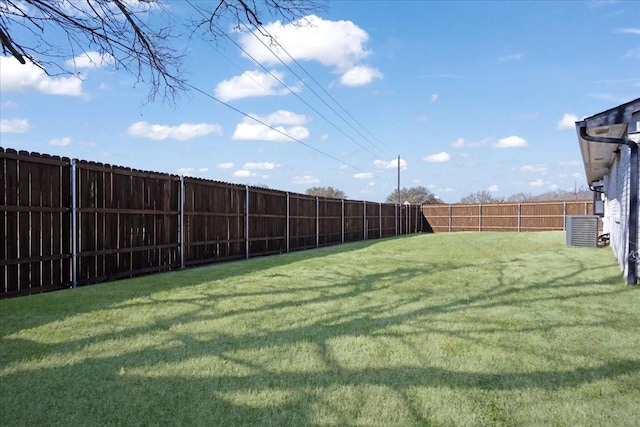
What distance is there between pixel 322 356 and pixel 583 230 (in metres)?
12.1

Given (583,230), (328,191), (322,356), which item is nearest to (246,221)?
(322,356)

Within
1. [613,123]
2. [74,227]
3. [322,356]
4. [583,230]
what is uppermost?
[613,123]

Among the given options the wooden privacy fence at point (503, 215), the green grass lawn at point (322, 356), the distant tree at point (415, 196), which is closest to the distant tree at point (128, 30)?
the green grass lawn at point (322, 356)

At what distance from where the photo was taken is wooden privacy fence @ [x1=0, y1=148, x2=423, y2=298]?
486cm

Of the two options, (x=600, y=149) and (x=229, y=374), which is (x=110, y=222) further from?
(x=600, y=149)

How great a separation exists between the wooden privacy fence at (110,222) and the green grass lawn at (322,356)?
51 centimetres

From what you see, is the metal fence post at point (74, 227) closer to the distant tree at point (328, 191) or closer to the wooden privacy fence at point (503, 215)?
the wooden privacy fence at point (503, 215)

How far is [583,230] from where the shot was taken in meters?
12.1

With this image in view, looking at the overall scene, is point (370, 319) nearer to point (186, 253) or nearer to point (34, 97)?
point (186, 253)

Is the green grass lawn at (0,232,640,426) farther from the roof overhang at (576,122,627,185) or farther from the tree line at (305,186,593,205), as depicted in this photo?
the tree line at (305,186,593,205)

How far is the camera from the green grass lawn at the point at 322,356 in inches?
81.0

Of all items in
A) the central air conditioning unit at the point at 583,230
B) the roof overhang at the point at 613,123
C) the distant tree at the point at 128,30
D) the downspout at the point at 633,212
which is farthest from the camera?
the central air conditioning unit at the point at 583,230

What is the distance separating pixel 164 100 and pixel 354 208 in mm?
12381

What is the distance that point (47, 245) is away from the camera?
518cm
